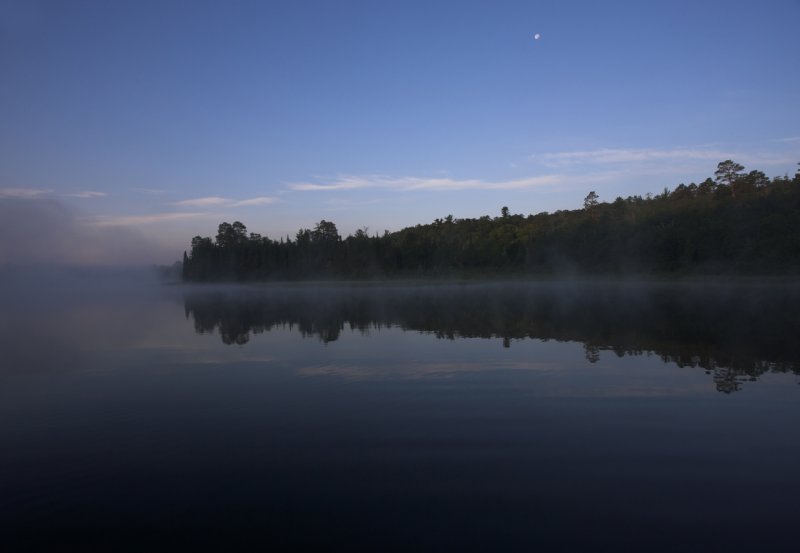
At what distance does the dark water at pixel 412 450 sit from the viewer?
20.2 feet

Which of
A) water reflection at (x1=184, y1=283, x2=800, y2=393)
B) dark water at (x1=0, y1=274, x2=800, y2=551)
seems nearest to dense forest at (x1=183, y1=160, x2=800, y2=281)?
water reflection at (x1=184, y1=283, x2=800, y2=393)

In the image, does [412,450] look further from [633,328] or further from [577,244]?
[577,244]

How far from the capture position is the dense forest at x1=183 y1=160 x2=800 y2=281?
72.7 metres

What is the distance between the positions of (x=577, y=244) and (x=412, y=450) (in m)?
98.9

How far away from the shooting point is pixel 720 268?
7256 centimetres

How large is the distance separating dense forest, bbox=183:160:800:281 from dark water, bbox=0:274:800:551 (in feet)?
212

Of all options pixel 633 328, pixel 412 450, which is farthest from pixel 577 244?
pixel 412 450

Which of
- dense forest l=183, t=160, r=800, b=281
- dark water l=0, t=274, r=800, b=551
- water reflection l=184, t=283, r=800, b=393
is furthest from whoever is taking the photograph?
dense forest l=183, t=160, r=800, b=281

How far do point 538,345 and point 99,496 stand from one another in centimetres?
1407

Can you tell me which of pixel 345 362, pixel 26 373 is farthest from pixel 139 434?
pixel 26 373

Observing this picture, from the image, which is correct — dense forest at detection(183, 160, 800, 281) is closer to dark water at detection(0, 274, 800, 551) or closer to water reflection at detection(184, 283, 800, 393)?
water reflection at detection(184, 283, 800, 393)

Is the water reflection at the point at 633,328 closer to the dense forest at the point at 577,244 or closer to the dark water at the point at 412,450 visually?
the dark water at the point at 412,450

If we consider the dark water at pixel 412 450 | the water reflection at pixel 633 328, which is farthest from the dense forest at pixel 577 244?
the dark water at pixel 412 450

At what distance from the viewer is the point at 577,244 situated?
3986 inches
